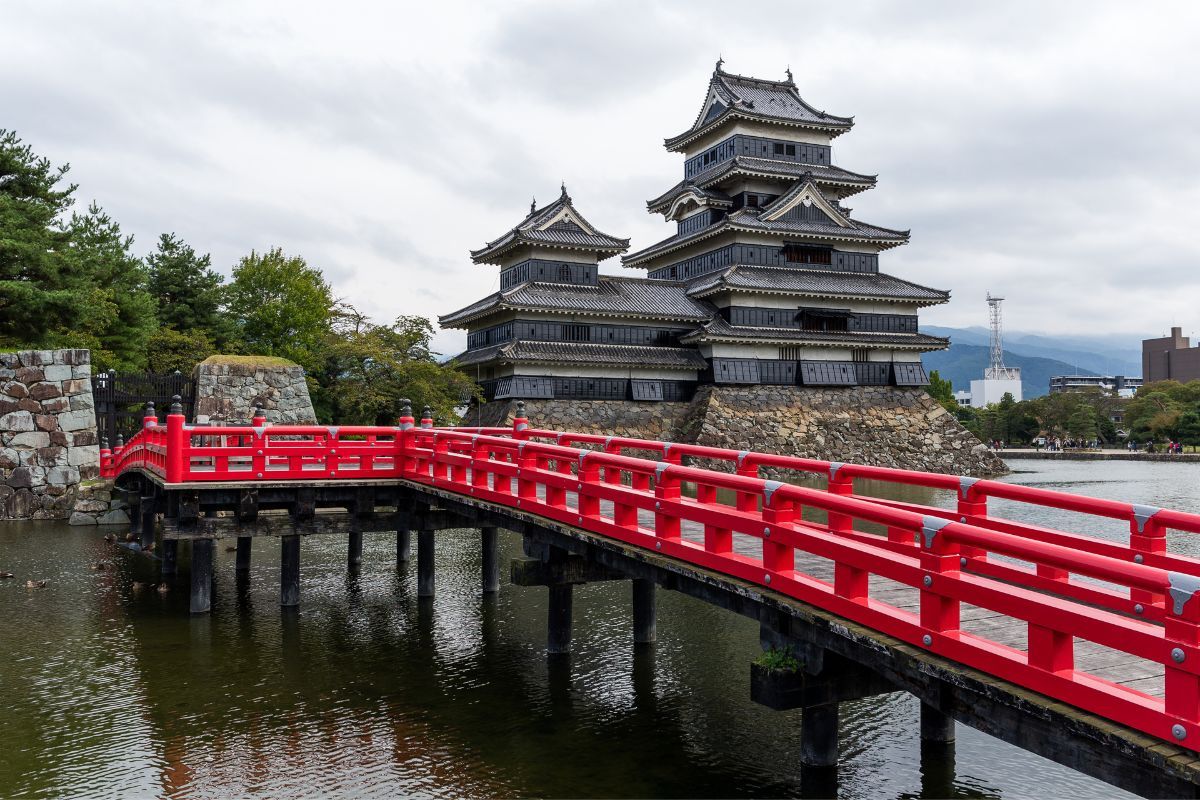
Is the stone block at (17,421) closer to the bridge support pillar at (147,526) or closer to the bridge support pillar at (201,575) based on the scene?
the bridge support pillar at (147,526)

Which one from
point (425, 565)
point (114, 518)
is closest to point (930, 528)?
point (425, 565)

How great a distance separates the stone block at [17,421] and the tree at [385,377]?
42.9 ft

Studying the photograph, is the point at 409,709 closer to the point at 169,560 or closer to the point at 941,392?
the point at 169,560

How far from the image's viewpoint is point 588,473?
1079cm

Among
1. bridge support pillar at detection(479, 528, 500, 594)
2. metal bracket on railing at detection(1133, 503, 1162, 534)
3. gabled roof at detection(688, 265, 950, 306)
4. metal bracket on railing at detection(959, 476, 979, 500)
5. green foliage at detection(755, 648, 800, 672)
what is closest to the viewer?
metal bracket on railing at detection(1133, 503, 1162, 534)

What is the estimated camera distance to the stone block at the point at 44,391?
28906 millimetres

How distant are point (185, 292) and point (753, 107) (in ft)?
111

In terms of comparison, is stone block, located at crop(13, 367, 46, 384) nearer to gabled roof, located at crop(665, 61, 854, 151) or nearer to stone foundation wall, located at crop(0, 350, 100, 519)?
stone foundation wall, located at crop(0, 350, 100, 519)

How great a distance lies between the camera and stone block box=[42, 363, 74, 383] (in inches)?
1144

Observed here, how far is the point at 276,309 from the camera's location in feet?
163

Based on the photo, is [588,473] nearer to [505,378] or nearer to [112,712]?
[112,712]

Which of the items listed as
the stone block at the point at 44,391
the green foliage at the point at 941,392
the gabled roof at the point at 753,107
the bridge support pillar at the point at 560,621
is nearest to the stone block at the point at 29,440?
the stone block at the point at 44,391

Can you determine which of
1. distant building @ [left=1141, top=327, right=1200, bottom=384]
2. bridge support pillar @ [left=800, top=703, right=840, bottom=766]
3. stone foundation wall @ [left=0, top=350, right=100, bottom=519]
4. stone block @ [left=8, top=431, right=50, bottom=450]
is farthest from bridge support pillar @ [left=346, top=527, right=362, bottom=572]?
distant building @ [left=1141, top=327, right=1200, bottom=384]

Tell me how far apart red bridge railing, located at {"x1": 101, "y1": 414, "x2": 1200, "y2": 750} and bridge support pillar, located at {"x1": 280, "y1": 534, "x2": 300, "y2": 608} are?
4892mm
